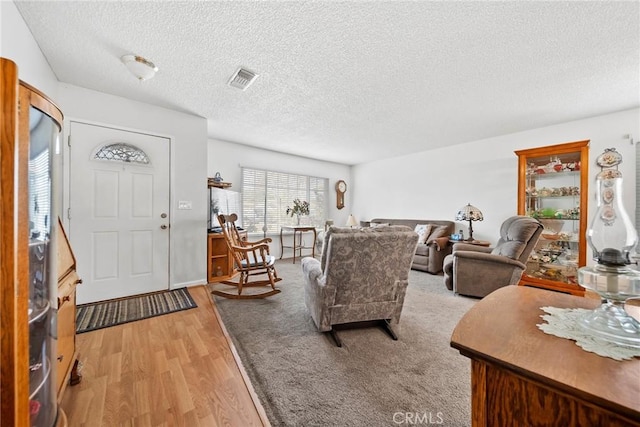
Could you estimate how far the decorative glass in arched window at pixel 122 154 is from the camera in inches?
109

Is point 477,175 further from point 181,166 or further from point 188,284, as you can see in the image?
point 188,284

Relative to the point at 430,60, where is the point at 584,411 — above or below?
below

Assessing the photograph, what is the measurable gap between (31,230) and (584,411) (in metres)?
1.59

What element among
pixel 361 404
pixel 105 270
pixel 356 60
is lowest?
pixel 361 404

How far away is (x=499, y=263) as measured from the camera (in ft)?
9.53

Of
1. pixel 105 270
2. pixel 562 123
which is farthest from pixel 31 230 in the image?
pixel 562 123

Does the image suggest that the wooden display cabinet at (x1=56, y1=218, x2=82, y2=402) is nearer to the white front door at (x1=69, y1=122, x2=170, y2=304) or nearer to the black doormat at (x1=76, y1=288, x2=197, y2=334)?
the black doormat at (x1=76, y1=288, x2=197, y2=334)

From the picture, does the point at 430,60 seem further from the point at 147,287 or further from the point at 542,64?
the point at 147,287

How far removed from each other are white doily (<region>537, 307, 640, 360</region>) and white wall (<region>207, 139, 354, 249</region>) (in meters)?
4.70

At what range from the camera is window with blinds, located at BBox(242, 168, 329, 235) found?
496 centimetres

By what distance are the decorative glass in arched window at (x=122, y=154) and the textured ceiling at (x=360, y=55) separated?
59 centimetres

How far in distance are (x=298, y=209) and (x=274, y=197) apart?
23.8 inches

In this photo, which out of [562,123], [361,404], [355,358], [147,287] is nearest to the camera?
[361,404]

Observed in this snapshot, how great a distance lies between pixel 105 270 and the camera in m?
2.81
